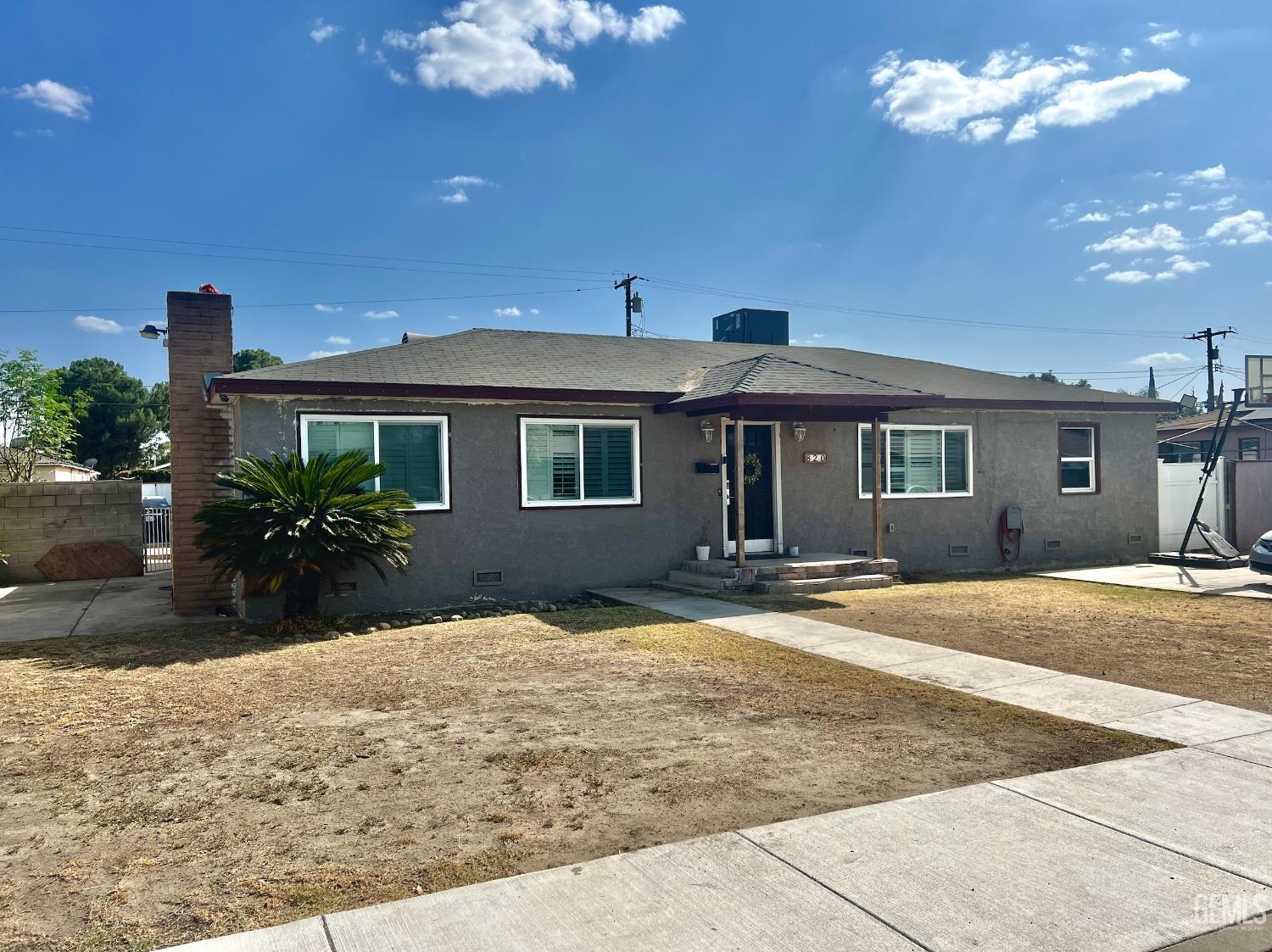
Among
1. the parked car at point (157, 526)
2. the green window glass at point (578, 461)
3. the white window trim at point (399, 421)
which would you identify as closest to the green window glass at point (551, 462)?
the green window glass at point (578, 461)

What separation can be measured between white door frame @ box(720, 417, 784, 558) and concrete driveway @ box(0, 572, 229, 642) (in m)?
7.06

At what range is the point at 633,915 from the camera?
3.01 meters

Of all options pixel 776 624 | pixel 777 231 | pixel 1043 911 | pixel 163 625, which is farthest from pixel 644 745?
pixel 777 231

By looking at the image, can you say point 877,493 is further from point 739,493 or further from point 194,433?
point 194,433

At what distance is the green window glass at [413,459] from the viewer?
10977mm

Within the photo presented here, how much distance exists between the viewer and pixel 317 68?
44.5ft

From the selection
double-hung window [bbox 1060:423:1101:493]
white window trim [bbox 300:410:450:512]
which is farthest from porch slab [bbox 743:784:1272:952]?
double-hung window [bbox 1060:423:1101:493]

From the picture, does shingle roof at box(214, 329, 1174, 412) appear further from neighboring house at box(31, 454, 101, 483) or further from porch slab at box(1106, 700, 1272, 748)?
neighboring house at box(31, 454, 101, 483)

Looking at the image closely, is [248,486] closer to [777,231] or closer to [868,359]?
[868,359]

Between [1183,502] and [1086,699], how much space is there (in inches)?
518

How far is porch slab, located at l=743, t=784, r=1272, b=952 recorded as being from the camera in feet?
9.45

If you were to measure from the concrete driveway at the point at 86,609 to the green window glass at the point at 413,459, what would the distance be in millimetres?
2860

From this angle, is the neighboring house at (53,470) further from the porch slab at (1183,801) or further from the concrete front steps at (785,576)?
the porch slab at (1183,801)

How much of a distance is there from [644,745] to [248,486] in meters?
6.21
